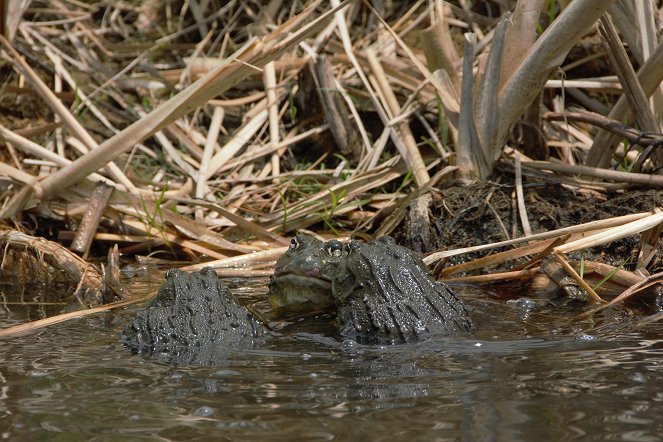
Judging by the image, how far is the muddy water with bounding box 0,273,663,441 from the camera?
2.62 meters

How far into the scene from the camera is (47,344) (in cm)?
368

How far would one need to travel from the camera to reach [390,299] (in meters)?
3.90

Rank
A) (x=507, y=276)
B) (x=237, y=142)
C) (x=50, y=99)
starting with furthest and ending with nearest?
(x=237, y=142)
(x=50, y=99)
(x=507, y=276)

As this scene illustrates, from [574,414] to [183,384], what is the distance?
127 cm

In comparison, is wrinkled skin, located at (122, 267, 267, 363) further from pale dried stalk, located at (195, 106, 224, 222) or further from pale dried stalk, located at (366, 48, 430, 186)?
pale dried stalk, located at (366, 48, 430, 186)

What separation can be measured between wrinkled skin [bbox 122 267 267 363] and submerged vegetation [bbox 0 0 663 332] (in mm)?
1096

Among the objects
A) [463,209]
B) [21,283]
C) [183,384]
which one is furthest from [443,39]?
[183,384]

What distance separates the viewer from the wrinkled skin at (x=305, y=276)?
4.29m

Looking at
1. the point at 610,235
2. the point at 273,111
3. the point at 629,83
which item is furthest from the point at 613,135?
the point at 273,111

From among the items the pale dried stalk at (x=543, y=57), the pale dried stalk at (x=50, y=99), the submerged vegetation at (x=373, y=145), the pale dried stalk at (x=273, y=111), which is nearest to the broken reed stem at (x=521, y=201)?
the submerged vegetation at (x=373, y=145)

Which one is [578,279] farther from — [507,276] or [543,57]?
[543,57]

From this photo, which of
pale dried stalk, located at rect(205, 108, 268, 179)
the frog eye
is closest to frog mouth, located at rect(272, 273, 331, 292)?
the frog eye

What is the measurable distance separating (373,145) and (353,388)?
3502mm

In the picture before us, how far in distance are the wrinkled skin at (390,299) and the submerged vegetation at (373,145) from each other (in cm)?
42
